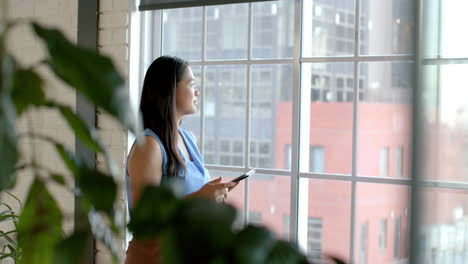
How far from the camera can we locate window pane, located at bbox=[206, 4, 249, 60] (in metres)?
4.68

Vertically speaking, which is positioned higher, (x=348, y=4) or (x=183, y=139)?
(x=348, y=4)

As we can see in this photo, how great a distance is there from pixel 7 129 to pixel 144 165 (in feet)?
5.74

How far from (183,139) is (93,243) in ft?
3.49

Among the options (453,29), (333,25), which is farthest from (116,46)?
(453,29)

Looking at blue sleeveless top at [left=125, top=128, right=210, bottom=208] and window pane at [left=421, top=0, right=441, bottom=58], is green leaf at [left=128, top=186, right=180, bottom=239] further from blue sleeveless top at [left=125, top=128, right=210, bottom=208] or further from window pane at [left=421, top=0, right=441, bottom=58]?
blue sleeveless top at [left=125, top=128, right=210, bottom=208]

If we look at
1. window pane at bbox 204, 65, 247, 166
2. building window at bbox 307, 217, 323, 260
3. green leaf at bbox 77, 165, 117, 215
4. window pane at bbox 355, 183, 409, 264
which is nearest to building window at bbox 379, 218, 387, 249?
window pane at bbox 355, 183, 409, 264

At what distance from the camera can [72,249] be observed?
0.49m

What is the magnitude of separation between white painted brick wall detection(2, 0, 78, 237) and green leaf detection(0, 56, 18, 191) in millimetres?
2862

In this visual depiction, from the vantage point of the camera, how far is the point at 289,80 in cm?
494

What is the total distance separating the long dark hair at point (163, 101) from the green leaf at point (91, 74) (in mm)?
1794

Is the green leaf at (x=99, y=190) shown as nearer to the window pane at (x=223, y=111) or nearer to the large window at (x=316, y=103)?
the large window at (x=316, y=103)

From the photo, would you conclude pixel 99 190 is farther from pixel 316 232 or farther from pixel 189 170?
pixel 316 232

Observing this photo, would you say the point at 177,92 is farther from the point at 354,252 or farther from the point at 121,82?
the point at 121,82

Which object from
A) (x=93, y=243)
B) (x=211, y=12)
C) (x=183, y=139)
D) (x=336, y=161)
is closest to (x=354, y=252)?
(x=183, y=139)
